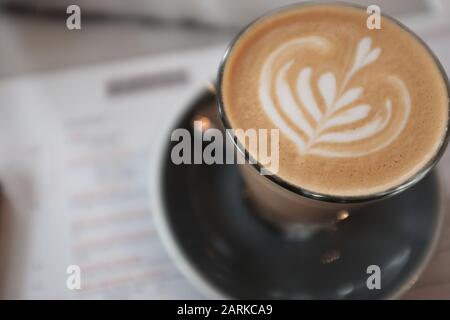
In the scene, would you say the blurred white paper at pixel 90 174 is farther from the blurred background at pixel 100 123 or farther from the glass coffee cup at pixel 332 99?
the glass coffee cup at pixel 332 99

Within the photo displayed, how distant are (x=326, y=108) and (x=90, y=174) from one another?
364 millimetres

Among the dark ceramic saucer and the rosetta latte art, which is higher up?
the rosetta latte art

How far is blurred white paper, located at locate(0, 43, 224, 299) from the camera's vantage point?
23.5 inches

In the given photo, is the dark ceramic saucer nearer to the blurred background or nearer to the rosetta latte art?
the blurred background

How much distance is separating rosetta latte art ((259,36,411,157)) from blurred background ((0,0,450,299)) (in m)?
0.19

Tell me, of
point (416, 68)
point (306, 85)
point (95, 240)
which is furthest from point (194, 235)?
point (416, 68)

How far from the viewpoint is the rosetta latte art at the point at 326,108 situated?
491 millimetres

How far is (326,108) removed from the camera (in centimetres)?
51

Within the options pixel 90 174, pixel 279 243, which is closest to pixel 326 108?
pixel 279 243

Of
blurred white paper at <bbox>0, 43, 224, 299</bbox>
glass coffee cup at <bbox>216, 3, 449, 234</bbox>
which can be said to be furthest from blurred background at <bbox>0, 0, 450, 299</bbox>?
glass coffee cup at <bbox>216, 3, 449, 234</bbox>

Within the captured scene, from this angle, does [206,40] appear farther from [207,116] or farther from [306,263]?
[306,263]

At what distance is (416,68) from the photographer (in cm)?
51

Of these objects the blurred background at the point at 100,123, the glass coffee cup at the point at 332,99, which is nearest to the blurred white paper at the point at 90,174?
the blurred background at the point at 100,123
